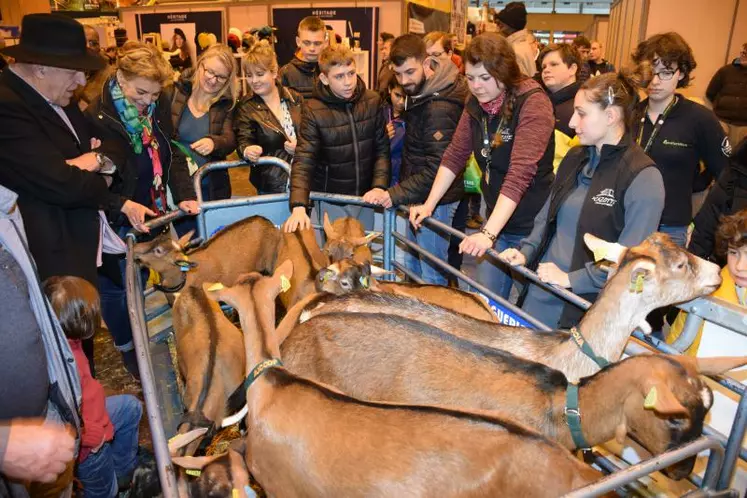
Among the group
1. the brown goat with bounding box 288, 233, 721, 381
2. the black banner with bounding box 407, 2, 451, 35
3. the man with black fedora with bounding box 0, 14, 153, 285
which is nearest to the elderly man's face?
the man with black fedora with bounding box 0, 14, 153, 285

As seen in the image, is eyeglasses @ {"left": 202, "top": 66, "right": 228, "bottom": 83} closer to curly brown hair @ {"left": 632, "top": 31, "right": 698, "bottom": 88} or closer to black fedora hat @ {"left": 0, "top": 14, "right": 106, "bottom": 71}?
black fedora hat @ {"left": 0, "top": 14, "right": 106, "bottom": 71}

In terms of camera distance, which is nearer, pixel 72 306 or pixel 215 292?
pixel 72 306

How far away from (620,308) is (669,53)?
2387 mm

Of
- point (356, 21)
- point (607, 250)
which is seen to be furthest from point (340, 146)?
point (356, 21)

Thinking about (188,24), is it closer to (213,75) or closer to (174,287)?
(213,75)

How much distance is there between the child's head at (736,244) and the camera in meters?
2.91

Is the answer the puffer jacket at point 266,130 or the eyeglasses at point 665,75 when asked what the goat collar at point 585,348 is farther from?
the puffer jacket at point 266,130

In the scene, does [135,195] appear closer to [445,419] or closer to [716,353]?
[445,419]

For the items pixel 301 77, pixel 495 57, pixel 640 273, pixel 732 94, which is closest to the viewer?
pixel 640 273

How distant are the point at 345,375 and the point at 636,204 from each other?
180 cm

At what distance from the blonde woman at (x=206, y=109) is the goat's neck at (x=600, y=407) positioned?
3.97m

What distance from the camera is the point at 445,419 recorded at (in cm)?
218

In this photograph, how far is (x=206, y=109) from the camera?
5.38m

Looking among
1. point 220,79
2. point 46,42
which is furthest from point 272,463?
point 220,79
